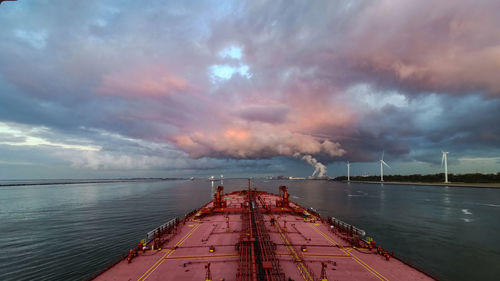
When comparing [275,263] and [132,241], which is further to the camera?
[132,241]

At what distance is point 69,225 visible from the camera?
6325 cm

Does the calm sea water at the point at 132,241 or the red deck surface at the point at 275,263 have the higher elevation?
the red deck surface at the point at 275,263

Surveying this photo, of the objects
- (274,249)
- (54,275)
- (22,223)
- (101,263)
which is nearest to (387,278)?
(274,249)

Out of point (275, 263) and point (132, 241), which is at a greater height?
point (275, 263)

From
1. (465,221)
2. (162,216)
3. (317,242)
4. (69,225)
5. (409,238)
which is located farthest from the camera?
(162,216)

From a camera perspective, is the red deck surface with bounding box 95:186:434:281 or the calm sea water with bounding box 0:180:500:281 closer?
the red deck surface with bounding box 95:186:434:281

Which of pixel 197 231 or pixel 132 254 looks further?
pixel 197 231

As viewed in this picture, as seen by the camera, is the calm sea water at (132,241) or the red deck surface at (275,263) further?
the calm sea water at (132,241)

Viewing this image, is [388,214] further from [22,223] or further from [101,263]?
[22,223]

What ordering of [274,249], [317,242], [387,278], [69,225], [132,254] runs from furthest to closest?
[69,225], [317,242], [274,249], [132,254], [387,278]

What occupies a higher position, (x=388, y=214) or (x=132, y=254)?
(x=132, y=254)

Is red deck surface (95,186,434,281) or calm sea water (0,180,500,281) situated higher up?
red deck surface (95,186,434,281)

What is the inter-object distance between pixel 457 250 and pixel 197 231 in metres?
55.7

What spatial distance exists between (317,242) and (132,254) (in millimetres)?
28566
